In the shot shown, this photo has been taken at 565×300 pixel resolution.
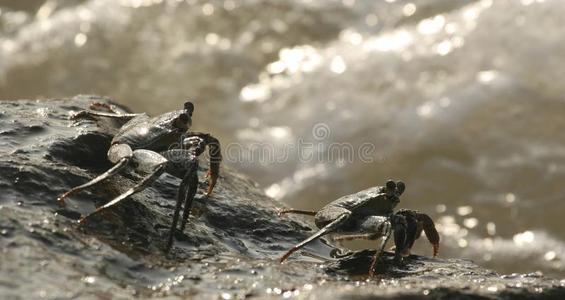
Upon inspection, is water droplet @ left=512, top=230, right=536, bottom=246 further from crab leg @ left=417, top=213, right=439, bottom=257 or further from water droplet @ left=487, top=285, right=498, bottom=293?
water droplet @ left=487, top=285, right=498, bottom=293

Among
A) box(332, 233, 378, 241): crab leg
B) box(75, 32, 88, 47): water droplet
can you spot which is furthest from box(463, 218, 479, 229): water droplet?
box(75, 32, 88, 47): water droplet

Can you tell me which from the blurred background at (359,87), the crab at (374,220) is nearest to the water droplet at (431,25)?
the blurred background at (359,87)

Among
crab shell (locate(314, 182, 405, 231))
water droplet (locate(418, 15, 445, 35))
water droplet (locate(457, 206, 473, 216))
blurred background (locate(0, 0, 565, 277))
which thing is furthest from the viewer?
water droplet (locate(418, 15, 445, 35))

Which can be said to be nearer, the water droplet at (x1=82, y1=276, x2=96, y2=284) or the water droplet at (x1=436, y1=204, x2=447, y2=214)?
the water droplet at (x1=82, y1=276, x2=96, y2=284)

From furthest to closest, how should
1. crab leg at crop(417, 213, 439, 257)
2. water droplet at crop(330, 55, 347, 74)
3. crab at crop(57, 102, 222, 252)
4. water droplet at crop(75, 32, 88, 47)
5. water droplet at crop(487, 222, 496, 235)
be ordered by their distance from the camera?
water droplet at crop(75, 32, 88, 47) < water droplet at crop(330, 55, 347, 74) < water droplet at crop(487, 222, 496, 235) < crab leg at crop(417, 213, 439, 257) < crab at crop(57, 102, 222, 252)

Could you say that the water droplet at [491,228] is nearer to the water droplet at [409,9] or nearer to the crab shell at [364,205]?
the water droplet at [409,9]

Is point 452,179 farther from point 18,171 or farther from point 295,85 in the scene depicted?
point 18,171
